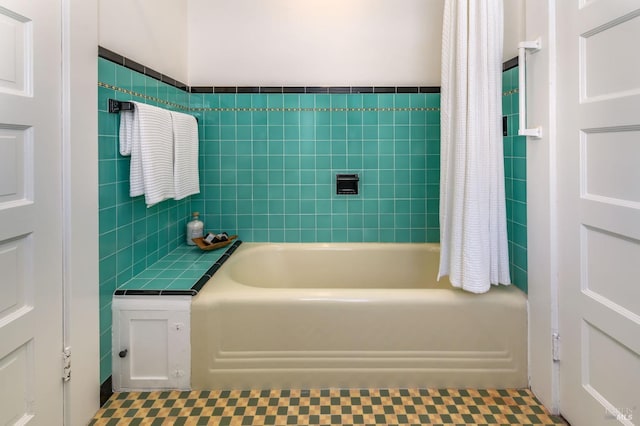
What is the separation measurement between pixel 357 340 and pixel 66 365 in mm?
1142

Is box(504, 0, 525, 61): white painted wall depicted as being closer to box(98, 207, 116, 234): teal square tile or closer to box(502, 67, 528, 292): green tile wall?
box(502, 67, 528, 292): green tile wall

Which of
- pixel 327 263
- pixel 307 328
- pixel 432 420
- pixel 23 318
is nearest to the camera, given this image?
pixel 23 318

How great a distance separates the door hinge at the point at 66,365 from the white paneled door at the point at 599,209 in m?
1.88

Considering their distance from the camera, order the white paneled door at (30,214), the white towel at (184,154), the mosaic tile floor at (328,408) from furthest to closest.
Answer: the white towel at (184,154)
the mosaic tile floor at (328,408)
the white paneled door at (30,214)

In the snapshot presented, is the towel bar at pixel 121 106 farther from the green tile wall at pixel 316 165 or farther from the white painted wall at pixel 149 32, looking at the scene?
the green tile wall at pixel 316 165

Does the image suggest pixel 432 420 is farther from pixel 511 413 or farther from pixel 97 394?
pixel 97 394

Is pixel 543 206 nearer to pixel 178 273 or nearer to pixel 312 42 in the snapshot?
pixel 178 273

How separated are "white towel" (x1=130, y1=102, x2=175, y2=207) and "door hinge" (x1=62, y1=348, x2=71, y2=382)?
72 cm

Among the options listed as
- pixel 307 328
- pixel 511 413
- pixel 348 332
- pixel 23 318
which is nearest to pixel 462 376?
pixel 511 413

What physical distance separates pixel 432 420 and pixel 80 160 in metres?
1.68

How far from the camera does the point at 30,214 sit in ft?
4.32

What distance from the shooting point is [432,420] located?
5.40ft

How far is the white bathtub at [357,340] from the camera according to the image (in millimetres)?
1868

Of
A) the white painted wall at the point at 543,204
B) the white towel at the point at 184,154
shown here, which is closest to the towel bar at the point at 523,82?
the white painted wall at the point at 543,204
